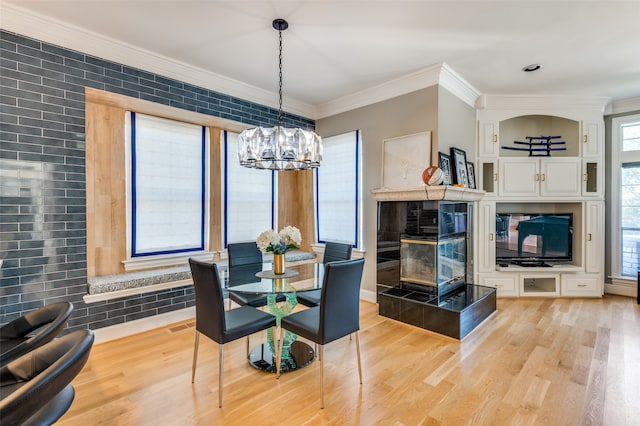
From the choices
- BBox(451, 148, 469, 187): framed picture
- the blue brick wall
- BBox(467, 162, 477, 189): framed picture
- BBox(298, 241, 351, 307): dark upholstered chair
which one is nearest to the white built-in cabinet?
BBox(467, 162, 477, 189): framed picture

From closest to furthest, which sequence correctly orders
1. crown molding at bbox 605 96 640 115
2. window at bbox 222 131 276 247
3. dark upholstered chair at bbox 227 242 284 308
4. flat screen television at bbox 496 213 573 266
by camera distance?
dark upholstered chair at bbox 227 242 284 308, window at bbox 222 131 276 247, crown molding at bbox 605 96 640 115, flat screen television at bbox 496 213 573 266

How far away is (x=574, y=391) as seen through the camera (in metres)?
2.26

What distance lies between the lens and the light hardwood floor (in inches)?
79.4

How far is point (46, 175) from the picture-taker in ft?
9.15

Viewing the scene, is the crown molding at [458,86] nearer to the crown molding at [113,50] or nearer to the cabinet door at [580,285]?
the crown molding at [113,50]

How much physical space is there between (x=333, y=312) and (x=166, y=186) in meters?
2.66

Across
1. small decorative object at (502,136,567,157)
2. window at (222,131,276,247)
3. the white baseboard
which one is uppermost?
small decorative object at (502,136,567,157)

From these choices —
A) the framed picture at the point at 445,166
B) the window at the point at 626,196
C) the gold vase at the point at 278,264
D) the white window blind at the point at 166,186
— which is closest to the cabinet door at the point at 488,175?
the framed picture at the point at 445,166

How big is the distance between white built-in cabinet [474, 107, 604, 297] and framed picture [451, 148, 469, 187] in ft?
1.97

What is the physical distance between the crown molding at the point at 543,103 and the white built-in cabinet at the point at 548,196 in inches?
2.9

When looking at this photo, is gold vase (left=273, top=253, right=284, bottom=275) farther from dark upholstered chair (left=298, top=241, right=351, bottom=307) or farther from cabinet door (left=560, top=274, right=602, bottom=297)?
cabinet door (left=560, top=274, right=602, bottom=297)

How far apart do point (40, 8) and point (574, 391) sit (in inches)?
201

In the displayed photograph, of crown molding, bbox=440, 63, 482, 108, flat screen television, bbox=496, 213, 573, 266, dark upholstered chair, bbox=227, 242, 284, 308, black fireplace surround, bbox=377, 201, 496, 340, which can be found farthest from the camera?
flat screen television, bbox=496, 213, 573, 266

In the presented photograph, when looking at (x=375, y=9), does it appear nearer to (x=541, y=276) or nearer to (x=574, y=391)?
(x=574, y=391)
